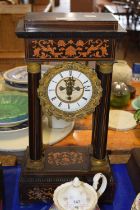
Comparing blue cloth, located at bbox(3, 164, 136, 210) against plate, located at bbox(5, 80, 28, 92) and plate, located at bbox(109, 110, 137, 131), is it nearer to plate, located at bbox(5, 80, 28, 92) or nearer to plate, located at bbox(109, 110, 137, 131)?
plate, located at bbox(109, 110, 137, 131)

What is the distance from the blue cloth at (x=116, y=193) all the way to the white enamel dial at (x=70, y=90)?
303 millimetres

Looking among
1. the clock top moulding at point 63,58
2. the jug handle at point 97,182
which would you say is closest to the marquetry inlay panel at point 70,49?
the clock top moulding at point 63,58

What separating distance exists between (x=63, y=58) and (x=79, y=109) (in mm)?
151

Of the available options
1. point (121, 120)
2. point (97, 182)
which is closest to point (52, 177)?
point (97, 182)

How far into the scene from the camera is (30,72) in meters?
0.86

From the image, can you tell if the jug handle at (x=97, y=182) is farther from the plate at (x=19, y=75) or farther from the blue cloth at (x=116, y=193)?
the plate at (x=19, y=75)

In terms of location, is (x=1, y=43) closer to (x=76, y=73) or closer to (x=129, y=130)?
(x=129, y=130)

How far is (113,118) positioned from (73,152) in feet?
1.11

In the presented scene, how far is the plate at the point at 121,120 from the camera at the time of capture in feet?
4.09

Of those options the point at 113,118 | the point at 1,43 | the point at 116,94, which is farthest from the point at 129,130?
the point at 1,43

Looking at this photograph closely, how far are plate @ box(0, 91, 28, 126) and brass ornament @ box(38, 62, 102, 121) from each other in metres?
0.27

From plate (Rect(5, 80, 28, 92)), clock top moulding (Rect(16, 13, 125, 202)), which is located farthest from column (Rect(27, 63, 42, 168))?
→ plate (Rect(5, 80, 28, 92))

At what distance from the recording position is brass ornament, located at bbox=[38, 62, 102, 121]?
865mm

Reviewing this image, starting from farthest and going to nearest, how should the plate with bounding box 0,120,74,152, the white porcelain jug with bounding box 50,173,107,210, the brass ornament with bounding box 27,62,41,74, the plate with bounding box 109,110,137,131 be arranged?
1. the plate with bounding box 109,110,137,131
2. the plate with bounding box 0,120,74,152
3. the brass ornament with bounding box 27,62,41,74
4. the white porcelain jug with bounding box 50,173,107,210
